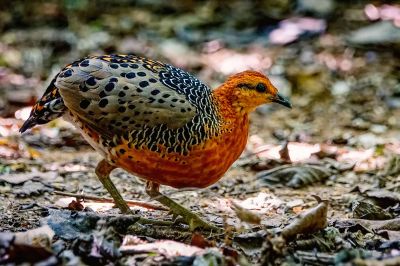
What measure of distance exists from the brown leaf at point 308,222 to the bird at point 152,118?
93 centimetres

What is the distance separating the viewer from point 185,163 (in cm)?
506

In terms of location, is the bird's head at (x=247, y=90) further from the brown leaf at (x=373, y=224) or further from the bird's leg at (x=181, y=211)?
the brown leaf at (x=373, y=224)

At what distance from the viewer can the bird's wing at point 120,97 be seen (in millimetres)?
4992

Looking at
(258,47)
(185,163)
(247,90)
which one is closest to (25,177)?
(185,163)

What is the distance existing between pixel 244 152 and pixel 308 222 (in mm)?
3078

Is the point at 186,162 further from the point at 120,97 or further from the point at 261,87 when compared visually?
the point at 261,87

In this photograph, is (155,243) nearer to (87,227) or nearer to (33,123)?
(87,227)

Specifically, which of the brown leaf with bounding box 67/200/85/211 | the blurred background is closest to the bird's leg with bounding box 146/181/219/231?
the brown leaf with bounding box 67/200/85/211

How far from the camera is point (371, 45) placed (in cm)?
960

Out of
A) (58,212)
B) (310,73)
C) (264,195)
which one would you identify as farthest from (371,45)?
(58,212)

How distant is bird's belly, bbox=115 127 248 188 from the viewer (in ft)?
16.5

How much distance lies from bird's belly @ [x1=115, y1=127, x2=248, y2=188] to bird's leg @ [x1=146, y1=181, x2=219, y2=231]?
19cm

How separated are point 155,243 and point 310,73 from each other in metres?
5.25

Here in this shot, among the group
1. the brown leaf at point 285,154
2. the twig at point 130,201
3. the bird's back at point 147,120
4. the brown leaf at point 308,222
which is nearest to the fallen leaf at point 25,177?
the twig at point 130,201
